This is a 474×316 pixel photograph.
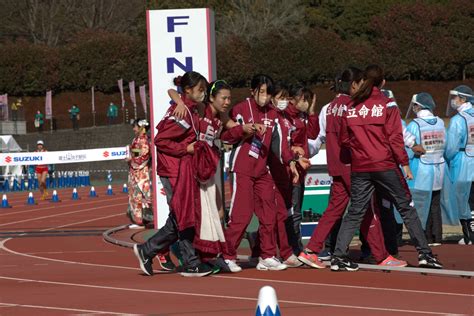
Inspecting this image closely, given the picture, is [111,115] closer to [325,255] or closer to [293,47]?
[293,47]

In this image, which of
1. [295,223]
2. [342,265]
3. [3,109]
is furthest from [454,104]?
[3,109]

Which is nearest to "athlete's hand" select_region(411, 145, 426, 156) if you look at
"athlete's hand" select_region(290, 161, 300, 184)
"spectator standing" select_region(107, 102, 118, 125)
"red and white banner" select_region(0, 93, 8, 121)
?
"athlete's hand" select_region(290, 161, 300, 184)

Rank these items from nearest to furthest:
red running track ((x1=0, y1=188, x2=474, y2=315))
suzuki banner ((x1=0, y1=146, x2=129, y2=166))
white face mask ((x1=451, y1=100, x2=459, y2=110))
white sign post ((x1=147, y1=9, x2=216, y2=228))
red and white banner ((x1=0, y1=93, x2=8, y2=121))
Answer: red running track ((x1=0, y1=188, x2=474, y2=315))
white face mask ((x1=451, y1=100, x2=459, y2=110))
white sign post ((x1=147, y1=9, x2=216, y2=228))
suzuki banner ((x1=0, y1=146, x2=129, y2=166))
red and white banner ((x1=0, y1=93, x2=8, y2=121))

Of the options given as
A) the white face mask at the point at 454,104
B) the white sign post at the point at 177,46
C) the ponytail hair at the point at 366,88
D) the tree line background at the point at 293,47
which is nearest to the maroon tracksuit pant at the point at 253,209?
the ponytail hair at the point at 366,88

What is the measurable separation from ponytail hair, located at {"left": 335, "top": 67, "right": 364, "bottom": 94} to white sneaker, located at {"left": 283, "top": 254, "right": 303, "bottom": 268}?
1692 mm

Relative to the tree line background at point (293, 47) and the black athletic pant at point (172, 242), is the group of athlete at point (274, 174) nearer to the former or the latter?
the black athletic pant at point (172, 242)

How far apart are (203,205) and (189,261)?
55cm

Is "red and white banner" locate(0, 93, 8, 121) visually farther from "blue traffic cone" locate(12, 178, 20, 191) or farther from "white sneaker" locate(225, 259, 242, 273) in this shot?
"white sneaker" locate(225, 259, 242, 273)

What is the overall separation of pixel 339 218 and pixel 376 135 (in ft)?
3.51

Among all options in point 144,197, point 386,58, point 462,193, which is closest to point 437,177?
point 462,193

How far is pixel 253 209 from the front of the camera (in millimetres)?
12234

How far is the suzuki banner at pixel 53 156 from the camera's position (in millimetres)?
36719

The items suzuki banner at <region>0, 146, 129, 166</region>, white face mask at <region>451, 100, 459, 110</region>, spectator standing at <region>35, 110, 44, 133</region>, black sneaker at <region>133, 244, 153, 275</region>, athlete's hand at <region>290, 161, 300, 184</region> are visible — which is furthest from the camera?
spectator standing at <region>35, 110, 44, 133</region>

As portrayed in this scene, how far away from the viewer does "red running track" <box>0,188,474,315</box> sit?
9.34m
